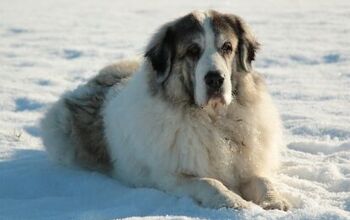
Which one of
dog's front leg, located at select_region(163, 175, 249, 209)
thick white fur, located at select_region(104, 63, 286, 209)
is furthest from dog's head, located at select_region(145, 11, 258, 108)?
dog's front leg, located at select_region(163, 175, 249, 209)

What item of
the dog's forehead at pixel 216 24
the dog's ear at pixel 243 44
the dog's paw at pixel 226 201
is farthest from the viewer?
the dog's ear at pixel 243 44

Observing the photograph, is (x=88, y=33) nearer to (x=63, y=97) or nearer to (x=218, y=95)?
(x=63, y=97)

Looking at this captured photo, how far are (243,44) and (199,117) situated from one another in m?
0.65

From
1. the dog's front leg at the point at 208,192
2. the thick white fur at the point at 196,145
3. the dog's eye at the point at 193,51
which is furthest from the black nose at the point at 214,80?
the dog's front leg at the point at 208,192

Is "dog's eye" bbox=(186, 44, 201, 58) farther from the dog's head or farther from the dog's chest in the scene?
the dog's chest

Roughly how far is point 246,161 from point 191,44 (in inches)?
35.7

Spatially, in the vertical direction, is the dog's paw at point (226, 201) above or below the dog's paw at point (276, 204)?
above

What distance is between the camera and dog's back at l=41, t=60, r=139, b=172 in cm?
582

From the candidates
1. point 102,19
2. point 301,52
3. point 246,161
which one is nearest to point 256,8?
point 102,19

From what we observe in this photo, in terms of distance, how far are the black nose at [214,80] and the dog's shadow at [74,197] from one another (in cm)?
76

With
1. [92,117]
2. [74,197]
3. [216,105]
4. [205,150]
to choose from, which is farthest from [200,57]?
[92,117]

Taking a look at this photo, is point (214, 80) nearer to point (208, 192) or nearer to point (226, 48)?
point (226, 48)

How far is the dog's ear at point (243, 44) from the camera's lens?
5.16 metres

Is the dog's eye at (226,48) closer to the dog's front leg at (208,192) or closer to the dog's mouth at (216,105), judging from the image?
the dog's mouth at (216,105)
